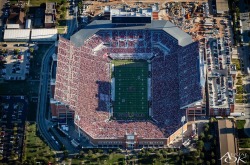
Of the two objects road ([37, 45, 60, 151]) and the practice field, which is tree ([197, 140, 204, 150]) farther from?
road ([37, 45, 60, 151])

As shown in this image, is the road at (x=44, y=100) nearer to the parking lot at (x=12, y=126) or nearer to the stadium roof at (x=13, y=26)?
the parking lot at (x=12, y=126)

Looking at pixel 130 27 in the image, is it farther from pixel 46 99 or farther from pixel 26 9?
pixel 26 9

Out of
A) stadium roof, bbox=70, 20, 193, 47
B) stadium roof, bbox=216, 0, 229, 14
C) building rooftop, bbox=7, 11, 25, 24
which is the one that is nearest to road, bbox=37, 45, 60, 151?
stadium roof, bbox=70, 20, 193, 47

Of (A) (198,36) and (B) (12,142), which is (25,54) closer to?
(B) (12,142)

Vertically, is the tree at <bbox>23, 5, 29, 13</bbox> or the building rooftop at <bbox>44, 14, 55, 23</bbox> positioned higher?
the tree at <bbox>23, 5, 29, 13</bbox>

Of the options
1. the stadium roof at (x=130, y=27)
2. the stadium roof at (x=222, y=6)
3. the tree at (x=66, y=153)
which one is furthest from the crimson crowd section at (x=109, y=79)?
the stadium roof at (x=222, y=6)

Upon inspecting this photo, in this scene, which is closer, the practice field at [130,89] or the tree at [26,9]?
the practice field at [130,89]

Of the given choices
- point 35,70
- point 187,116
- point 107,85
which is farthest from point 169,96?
point 35,70
